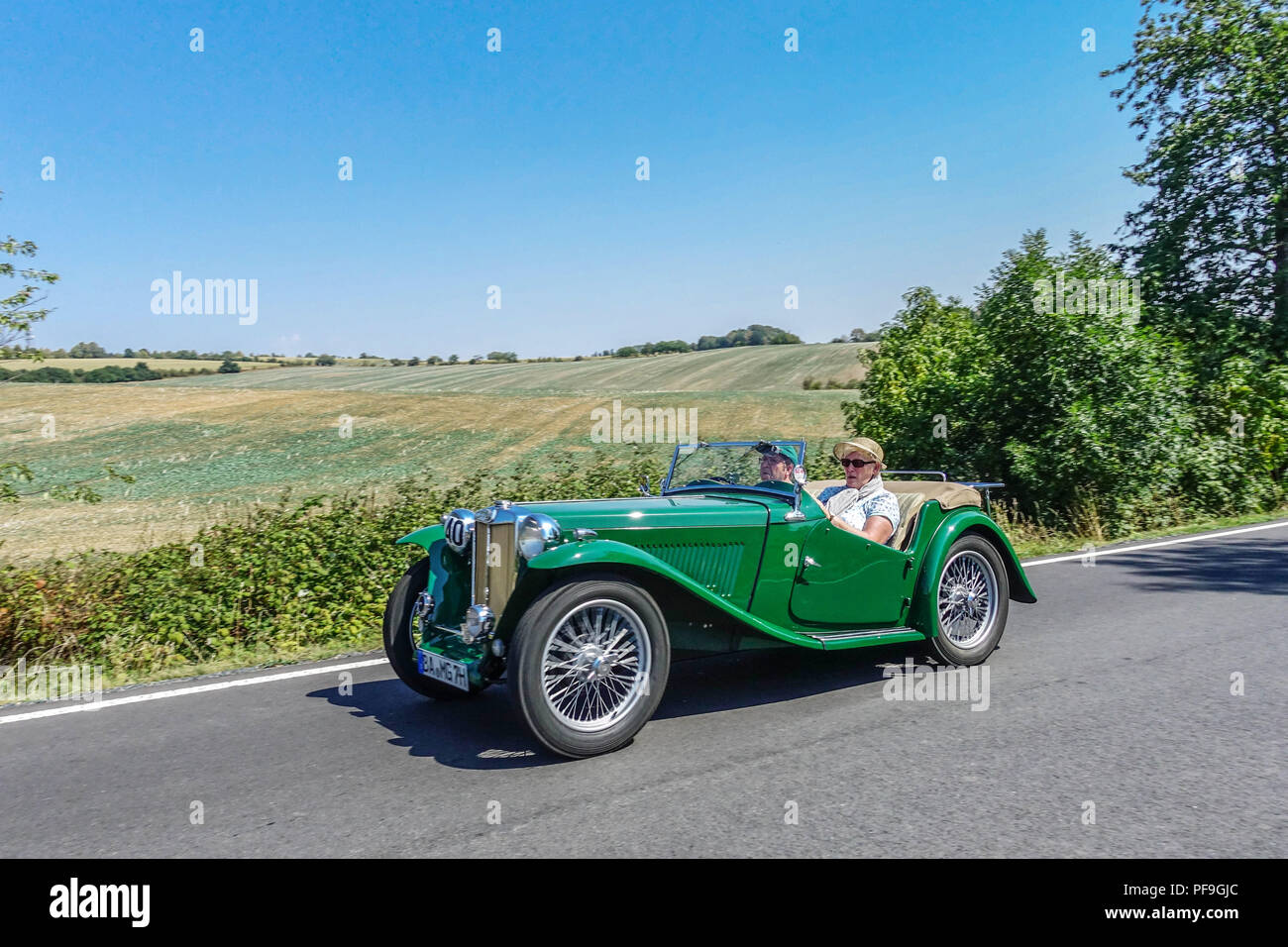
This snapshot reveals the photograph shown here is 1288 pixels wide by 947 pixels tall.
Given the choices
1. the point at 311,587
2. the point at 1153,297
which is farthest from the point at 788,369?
the point at 311,587

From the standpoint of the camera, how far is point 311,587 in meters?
7.24

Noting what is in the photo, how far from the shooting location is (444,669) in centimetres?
429

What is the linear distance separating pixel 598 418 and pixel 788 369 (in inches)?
656

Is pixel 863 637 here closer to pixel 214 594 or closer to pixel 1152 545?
pixel 214 594

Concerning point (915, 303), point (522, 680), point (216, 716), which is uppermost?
point (915, 303)

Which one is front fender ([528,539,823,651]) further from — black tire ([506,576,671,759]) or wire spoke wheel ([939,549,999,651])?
wire spoke wheel ([939,549,999,651])

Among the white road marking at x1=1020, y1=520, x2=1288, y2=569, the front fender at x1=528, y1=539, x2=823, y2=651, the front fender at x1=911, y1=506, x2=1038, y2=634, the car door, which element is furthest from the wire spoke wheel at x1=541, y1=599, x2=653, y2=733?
the white road marking at x1=1020, y1=520, x2=1288, y2=569

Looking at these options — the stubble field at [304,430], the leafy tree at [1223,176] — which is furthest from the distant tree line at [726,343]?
the leafy tree at [1223,176]

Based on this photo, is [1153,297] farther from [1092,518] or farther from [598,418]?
[598,418]

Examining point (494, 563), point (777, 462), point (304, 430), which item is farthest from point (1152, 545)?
point (304, 430)

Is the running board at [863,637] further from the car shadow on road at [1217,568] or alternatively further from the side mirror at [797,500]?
the car shadow on road at [1217,568]

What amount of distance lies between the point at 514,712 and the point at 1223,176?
21.4 m

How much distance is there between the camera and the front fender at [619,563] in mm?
4043

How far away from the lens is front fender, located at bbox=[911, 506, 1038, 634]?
5.48 meters
